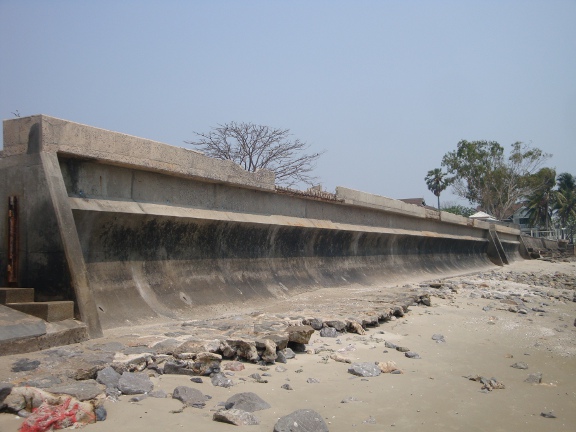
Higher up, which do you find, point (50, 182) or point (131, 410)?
point (50, 182)

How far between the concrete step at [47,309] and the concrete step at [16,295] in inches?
3.4

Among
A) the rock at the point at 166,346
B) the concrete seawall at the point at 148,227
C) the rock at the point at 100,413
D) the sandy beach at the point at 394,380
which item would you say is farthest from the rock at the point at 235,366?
the concrete seawall at the point at 148,227

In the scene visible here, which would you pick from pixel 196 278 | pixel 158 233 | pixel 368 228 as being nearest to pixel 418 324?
pixel 196 278

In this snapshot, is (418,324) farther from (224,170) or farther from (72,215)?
(72,215)

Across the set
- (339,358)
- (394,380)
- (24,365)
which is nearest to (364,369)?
(394,380)

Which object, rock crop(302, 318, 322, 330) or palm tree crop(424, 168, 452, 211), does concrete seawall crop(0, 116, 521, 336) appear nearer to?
rock crop(302, 318, 322, 330)

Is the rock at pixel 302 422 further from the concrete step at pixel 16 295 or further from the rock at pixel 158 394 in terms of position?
the concrete step at pixel 16 295

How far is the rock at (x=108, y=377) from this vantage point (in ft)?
13.4

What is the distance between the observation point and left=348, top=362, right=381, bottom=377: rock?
5160 millimetres

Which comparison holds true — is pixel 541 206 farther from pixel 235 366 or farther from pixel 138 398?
pixel 138 398

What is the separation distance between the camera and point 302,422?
3.63 m

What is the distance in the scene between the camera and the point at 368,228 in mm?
13938

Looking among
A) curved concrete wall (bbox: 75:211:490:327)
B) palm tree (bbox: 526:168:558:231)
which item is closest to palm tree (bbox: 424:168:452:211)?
palm tree (bbox: 526:168:558:231)

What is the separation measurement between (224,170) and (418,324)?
3.65 metres
